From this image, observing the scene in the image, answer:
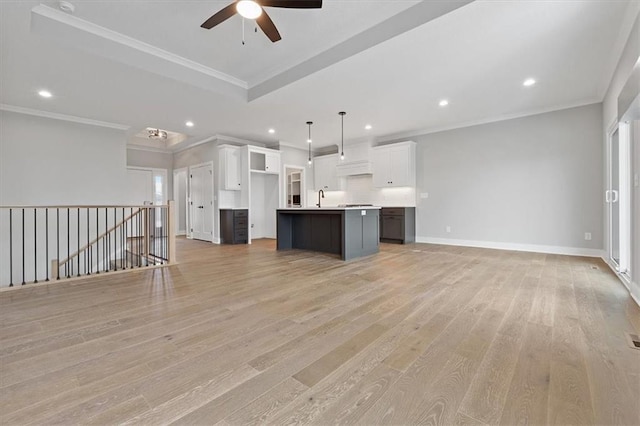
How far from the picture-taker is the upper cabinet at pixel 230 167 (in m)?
7.11

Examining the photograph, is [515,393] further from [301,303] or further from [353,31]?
[353,31]

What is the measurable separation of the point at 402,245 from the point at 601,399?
17.0 feet

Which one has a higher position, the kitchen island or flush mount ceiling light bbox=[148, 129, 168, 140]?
flush mount ceiling light bbox=[148, 129, 168, 140]

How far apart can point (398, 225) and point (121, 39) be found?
5937mm

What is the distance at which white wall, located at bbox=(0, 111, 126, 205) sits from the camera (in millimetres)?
5047

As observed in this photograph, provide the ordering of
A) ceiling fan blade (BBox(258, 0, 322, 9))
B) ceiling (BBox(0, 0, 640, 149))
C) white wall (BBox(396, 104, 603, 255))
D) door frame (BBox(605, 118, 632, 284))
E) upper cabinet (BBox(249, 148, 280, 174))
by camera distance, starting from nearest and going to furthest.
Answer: ceiling fan blade (BBox(258, 0, 322, 9))
ceiling (BBox(0, 0, 640, 149))
door frame (BBox(605, 118, 632, 284))
white wall (BBox(396, 104, 603, 255))
upper cabinet (BBox(249, 148, 280, 174))

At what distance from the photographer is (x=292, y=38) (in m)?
3.37

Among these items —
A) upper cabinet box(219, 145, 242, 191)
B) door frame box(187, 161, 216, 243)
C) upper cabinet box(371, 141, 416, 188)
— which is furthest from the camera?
door frame box(187, 161, 216, 243)

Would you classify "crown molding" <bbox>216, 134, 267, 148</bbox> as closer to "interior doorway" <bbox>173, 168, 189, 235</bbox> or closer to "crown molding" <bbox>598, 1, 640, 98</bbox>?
"interior doorway" <bbox>173, 168, 189, 235</bbox>

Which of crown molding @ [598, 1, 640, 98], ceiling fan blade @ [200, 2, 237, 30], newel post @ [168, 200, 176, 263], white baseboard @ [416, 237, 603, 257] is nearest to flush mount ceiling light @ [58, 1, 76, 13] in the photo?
ceiling fan blade @ [200, 2, 237, 30]

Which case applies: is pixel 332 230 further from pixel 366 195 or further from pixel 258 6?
pixel 258 6

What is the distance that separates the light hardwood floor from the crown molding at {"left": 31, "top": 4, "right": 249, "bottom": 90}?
2.85 metres

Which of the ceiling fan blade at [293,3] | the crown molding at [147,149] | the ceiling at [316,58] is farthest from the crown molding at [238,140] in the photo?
the ceiling fan blade at [293,3]

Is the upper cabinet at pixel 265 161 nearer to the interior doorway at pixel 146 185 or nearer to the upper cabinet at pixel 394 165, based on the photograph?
the upper cabinet at pixel 394 165
